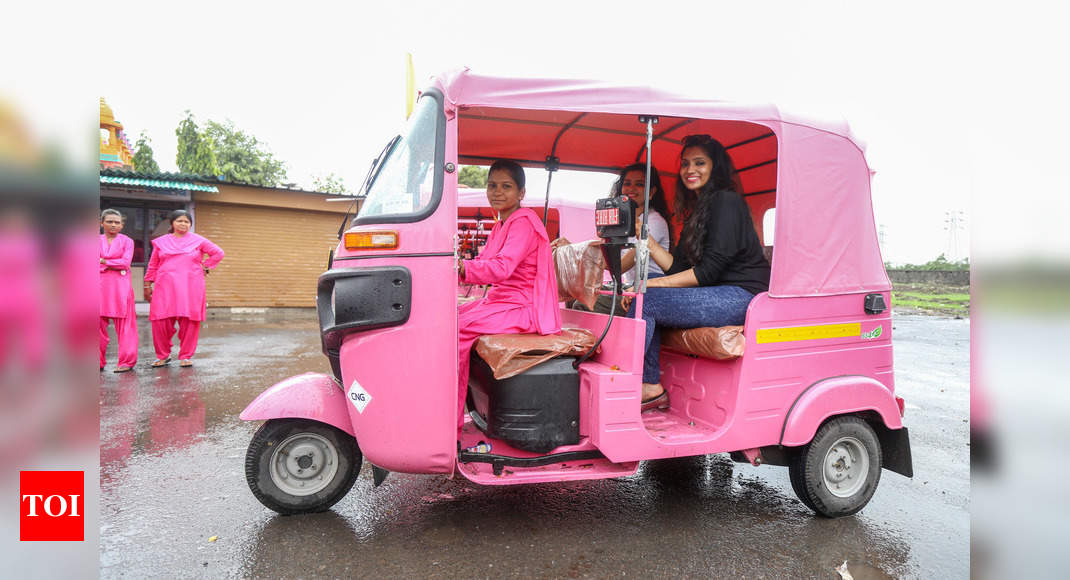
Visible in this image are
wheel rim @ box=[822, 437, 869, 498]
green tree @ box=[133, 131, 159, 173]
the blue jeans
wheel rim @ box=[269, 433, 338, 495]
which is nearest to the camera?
wheel rim @ box=[269, 433, 338, 495]

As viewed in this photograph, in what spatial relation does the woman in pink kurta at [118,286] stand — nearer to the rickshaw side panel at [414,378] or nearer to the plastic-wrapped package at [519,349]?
the rickshaw side panel at [414,378]

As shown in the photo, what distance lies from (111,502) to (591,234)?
24.2 feet

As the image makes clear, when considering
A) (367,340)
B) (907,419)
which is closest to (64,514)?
(367,340)

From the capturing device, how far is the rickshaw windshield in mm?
2824

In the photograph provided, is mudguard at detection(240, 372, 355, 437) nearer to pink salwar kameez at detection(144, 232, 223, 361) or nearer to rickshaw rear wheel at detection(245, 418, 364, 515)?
rickshaw rear wheel at detection(245, 418, 364, 515)

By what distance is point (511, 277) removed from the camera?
131 inches

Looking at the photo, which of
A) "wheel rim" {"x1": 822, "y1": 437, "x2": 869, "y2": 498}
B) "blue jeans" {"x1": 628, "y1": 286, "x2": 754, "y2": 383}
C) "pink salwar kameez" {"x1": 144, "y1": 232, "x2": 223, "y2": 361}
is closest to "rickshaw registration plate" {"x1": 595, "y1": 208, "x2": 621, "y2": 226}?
"blue jeans" {"x1": 628, "y1": 286, "x2": 754, "y2": 383}

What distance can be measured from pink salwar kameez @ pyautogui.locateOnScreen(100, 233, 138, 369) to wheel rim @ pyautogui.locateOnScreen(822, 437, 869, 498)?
7668 mm

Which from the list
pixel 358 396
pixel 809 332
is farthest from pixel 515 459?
pixel 809 332

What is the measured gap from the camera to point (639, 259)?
2994mm

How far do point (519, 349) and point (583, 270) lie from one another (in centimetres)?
86

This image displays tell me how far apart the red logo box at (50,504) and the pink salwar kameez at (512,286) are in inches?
83.7

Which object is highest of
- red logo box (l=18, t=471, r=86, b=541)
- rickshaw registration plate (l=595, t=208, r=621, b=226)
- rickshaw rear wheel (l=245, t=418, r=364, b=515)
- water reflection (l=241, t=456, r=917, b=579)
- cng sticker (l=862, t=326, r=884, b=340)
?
rickshaw registration plate (l=595, t=208, r=621, b=226)

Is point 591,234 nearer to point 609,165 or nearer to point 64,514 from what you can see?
point 609,165
